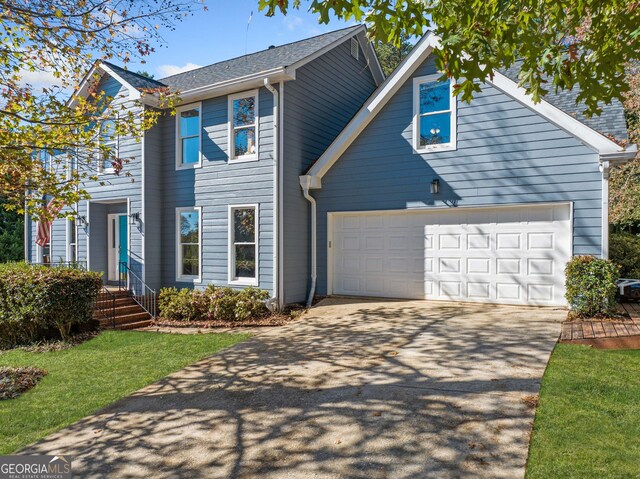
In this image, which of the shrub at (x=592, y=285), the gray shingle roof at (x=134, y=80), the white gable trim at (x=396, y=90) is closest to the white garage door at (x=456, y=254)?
the shrub at (x=592, y=285)

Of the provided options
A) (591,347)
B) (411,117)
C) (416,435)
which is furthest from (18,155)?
(591,347)

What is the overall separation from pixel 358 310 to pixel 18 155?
6.93m

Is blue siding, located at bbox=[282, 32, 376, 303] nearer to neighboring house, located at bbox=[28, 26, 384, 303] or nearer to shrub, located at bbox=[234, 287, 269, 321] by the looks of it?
neighboring house, located at bbox=[28, 26, 384, 303]

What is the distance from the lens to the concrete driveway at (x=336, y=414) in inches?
140

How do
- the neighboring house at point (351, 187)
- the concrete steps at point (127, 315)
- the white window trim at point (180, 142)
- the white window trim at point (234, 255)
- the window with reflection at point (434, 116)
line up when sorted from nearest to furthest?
the neighboring house at point (351, 187) < the window with reflection at point (434, 116) < the concrete steps at point (127, 315) < the white window trim at point (234, 255) < the white window trim at point (180, 142)

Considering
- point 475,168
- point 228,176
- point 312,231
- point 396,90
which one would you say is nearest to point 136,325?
point 228,176

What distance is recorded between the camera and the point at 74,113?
22.9 ft

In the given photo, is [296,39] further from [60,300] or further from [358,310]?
[60,300]

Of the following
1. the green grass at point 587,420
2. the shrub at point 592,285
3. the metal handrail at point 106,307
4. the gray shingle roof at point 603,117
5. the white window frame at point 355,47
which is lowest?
the metal handrail at point 106,307

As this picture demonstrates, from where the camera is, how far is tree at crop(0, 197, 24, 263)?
699 inches

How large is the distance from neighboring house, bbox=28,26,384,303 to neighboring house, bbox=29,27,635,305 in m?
0.05

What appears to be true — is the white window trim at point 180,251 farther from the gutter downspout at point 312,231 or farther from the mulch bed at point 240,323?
the gutter downspout at point 312,231

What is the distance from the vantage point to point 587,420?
3.94m

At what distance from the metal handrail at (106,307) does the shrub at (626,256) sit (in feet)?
46.7
